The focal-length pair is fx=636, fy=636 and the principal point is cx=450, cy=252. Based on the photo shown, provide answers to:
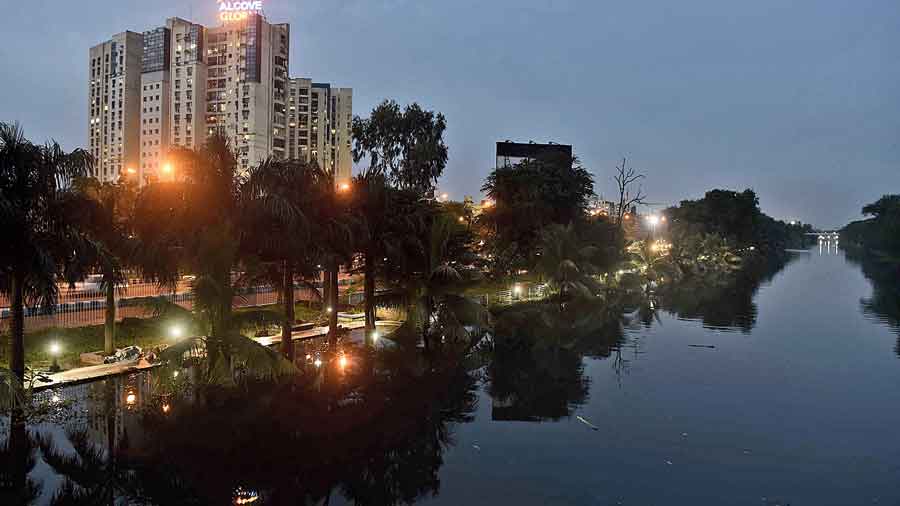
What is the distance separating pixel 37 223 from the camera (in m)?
13.3

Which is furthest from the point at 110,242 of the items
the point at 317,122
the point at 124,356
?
the point at 317,122

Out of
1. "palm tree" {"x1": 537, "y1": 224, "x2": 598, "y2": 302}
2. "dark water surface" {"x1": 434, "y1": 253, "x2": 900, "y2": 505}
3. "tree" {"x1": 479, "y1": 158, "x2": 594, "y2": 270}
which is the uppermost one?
"tree" {"x1": 479, "y1": 158, "x2": 594, "y2": 270}

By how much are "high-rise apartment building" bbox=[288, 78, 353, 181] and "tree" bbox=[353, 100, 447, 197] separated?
7370 cm

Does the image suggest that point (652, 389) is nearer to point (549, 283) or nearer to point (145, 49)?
point (549, 283)

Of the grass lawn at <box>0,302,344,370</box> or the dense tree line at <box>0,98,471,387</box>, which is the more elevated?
A: the dense tree line at <box>0,98,471,387</box>

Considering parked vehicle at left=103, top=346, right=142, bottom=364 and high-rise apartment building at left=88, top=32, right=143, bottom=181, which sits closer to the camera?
parked vehicle at left=103, top=346, right=142, bottom=364

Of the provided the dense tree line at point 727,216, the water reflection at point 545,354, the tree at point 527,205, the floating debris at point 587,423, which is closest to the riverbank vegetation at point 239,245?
the water reflection at point 545,354

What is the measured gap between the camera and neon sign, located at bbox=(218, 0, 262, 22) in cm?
11381

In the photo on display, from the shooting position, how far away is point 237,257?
1526cm

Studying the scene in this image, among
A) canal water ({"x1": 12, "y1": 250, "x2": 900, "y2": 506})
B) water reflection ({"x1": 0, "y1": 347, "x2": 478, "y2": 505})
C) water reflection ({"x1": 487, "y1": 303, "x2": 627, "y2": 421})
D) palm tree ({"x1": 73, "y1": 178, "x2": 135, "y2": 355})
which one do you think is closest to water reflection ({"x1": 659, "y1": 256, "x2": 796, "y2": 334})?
water reflection ({"x1": 487, "y1": 303, "x2": 627, "y2": 421})

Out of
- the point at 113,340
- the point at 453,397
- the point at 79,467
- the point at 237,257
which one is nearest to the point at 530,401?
the point at 453,397

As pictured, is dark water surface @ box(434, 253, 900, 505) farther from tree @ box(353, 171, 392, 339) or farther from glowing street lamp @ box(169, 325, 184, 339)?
glowing street lamp @ box(169, 325, 184, 339)

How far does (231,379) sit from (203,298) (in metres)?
1.93

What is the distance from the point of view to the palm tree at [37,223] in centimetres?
1270
